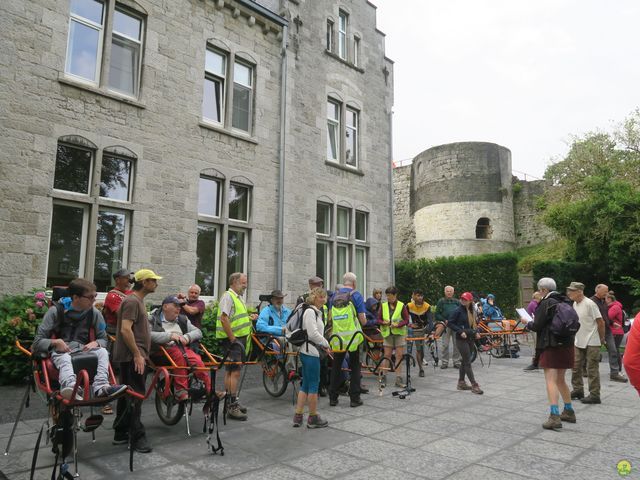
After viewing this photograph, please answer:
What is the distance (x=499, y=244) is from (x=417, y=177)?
7.88 m

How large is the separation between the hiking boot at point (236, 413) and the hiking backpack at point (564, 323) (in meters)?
4.03

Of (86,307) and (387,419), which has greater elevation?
(86,307)

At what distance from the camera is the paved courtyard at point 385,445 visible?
423 centimetres

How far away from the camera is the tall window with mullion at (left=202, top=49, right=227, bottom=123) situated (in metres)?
11.9

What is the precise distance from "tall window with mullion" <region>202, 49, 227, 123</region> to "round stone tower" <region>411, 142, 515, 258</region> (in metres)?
23.4

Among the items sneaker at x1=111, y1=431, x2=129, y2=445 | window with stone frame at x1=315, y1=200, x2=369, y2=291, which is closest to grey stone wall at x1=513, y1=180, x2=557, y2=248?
window with stone frame at x1=315, y1=200, x2=369, y2=291

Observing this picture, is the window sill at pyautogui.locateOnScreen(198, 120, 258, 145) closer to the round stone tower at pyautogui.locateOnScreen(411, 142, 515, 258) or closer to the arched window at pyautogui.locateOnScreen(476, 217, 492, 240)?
the round stone tower at pyautogui.locateOnScreen(411, 142, 515, 258)

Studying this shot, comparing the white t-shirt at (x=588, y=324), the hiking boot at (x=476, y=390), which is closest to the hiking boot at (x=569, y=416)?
the hiking boot at (x=476, y=390)

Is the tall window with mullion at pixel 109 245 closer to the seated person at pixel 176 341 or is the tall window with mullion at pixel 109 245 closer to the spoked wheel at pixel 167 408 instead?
the seated person at pixel 176 341

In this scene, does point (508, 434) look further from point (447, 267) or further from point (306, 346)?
point (447, 267)

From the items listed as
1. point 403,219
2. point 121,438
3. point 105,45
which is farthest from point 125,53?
point 403,219

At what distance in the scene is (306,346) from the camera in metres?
5.85

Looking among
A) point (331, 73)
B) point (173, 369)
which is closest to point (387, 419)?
point (173, 369)

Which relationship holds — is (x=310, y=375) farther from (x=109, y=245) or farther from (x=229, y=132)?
(x=229, y=132)
